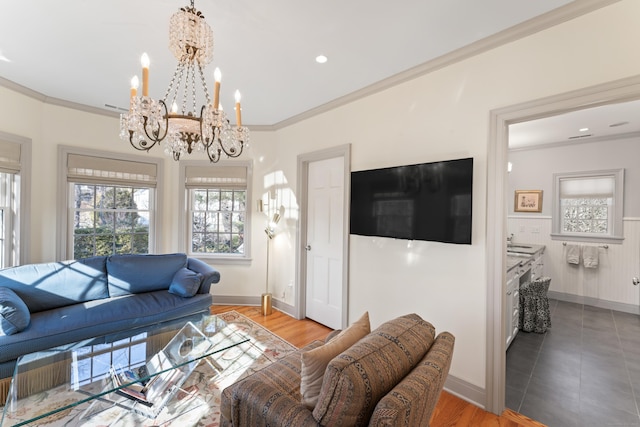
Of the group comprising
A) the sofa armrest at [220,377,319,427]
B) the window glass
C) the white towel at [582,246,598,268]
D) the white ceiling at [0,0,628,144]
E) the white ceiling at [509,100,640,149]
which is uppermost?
the white ceiling at [0,0,628,144]

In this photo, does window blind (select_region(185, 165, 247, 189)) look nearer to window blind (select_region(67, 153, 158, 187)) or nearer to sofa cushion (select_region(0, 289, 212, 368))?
window blind (select_region(67, 153, 158, 187))

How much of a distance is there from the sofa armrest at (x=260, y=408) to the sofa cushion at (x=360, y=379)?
0.12m

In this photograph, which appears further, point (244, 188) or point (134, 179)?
point (244, 188)

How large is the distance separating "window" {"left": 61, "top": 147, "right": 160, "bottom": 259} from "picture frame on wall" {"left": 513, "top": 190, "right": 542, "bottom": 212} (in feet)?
20.3

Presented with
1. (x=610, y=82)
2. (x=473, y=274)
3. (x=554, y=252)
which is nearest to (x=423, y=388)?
(x=473, y=274)

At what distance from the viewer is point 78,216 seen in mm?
3766

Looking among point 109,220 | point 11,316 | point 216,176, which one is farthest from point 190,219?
point 11,316

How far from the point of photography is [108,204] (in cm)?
396

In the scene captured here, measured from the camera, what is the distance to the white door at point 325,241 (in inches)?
136

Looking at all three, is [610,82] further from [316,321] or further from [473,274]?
[316,321]

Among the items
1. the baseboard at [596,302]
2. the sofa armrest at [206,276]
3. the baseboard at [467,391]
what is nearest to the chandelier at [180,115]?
the sofa armrest at [206,276]

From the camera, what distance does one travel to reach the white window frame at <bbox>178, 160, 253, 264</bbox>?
432cm

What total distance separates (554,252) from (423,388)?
17.3 feet

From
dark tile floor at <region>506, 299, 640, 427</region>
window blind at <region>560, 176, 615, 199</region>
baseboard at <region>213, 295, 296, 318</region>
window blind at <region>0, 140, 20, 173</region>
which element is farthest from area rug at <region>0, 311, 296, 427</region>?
window blind at <region>560, 176, 615, 199</region>
